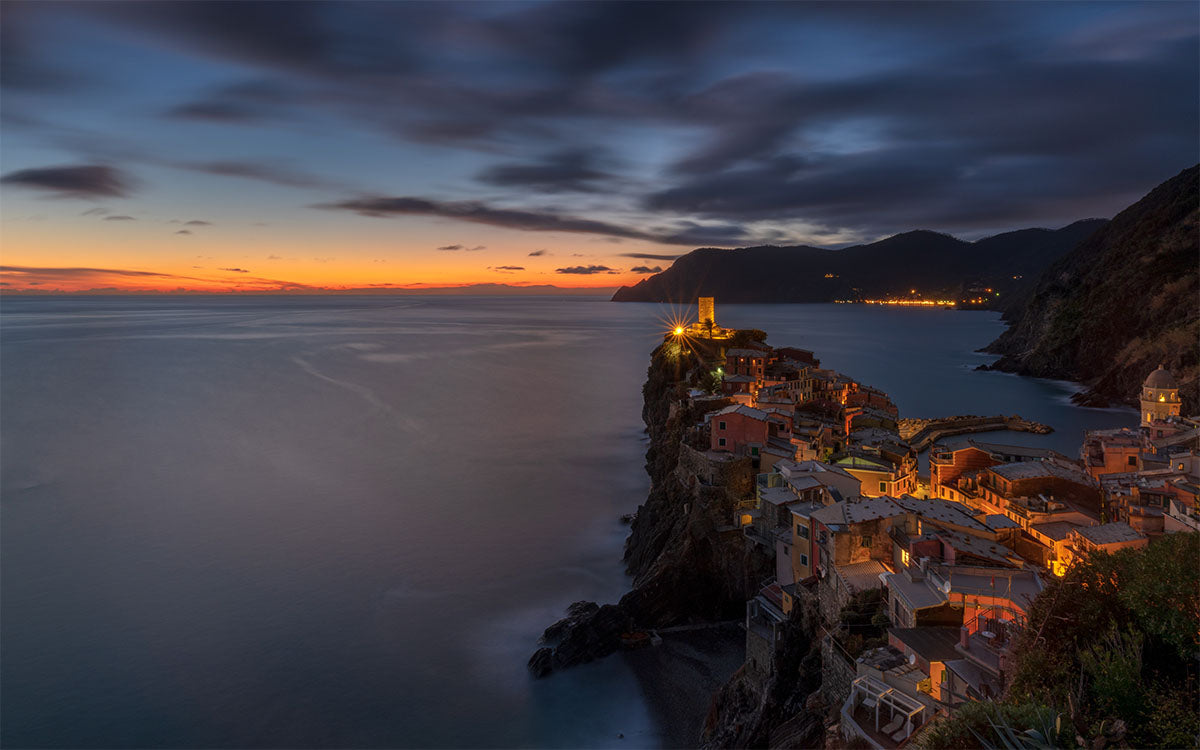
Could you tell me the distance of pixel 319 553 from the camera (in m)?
27.9

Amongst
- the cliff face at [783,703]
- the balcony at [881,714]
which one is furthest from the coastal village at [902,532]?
the cliff face at [783,703]

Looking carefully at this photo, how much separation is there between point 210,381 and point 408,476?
4718 centimetres

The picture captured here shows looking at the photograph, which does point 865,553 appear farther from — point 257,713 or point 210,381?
point 210,381

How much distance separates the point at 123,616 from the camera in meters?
23.3

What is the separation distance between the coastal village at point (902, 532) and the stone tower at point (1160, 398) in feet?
16.6

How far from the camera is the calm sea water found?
18484mm

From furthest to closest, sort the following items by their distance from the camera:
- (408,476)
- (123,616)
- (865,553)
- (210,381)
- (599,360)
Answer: (599,360)
(210,381)
(408,476)
(123,616)
(865,553)

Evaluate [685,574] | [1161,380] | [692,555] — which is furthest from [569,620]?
[1161,380]

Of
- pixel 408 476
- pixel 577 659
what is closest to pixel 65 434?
pixel 408 476

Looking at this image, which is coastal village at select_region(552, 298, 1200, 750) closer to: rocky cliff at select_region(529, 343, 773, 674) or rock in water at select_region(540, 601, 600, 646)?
rocky cliff at select_region(529, 343, 773, 674)

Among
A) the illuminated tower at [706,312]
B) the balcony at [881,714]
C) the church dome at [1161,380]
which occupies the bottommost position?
the balcony at [881,714]

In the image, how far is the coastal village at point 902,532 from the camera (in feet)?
34.8

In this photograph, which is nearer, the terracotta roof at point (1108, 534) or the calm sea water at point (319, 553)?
the terracotta roof at point (1108, 534)

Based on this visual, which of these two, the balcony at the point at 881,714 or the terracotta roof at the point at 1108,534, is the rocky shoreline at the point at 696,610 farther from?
the terracotta roof at the point at 1108,534
